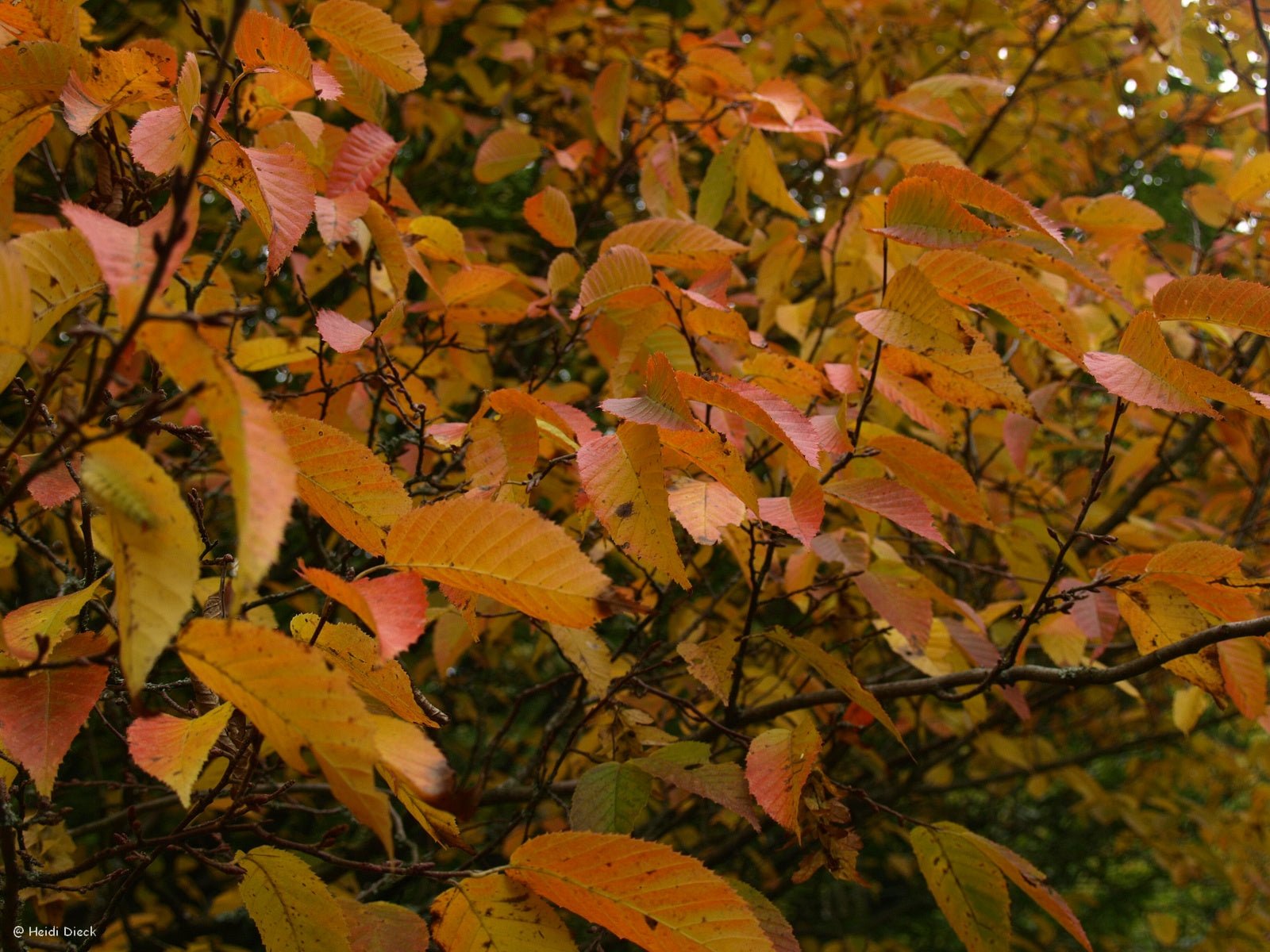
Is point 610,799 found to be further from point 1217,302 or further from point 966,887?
point 1217,302

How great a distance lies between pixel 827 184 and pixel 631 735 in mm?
2336

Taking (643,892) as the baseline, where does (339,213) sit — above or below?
above

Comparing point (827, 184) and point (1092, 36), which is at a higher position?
point (1092, 36)

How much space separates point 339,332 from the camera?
3.43 feet

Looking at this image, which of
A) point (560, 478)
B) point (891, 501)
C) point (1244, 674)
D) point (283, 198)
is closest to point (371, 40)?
point (283, 198)

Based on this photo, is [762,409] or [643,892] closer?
[643,892]

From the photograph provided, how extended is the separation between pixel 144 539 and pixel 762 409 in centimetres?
54

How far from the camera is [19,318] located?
0.62 m

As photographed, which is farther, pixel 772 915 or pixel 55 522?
pixel 55 522

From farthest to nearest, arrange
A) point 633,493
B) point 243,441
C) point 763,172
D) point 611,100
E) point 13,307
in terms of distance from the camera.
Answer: point 611,100
point 763,172
point 633,493
point 13,307
point 243,441

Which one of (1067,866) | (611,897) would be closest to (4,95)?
(611,897)

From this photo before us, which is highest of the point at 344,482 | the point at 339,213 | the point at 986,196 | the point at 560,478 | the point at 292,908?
the point at 986,196

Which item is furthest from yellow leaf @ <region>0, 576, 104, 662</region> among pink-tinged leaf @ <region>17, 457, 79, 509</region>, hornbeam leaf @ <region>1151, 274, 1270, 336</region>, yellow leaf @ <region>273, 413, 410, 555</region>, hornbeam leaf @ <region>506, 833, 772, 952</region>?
hornbeam leaf @ <region>1151, 274, 1270, 336</region>

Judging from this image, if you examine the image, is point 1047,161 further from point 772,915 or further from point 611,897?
point 611,897
